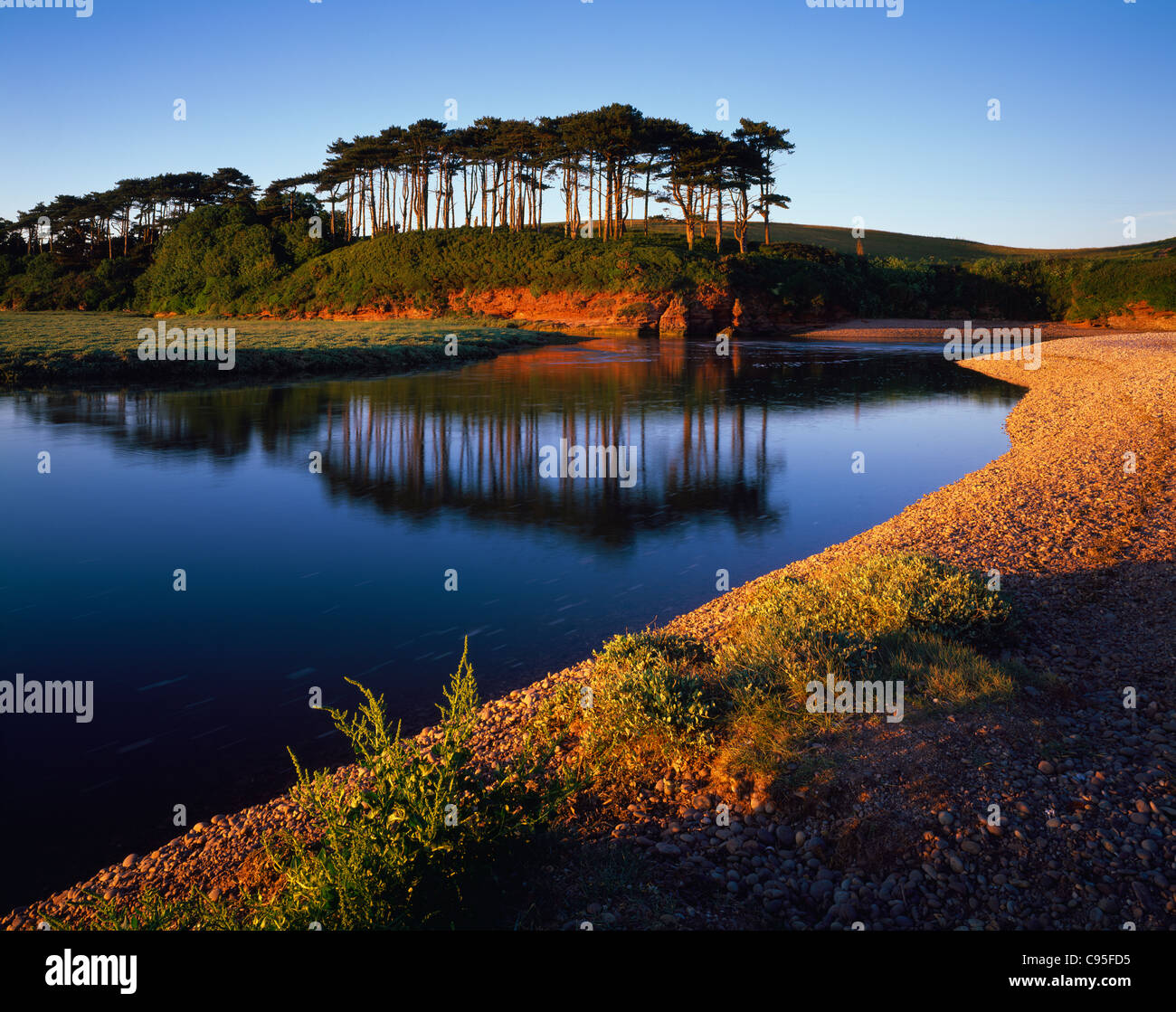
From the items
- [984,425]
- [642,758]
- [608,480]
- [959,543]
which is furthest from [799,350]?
[642,758]

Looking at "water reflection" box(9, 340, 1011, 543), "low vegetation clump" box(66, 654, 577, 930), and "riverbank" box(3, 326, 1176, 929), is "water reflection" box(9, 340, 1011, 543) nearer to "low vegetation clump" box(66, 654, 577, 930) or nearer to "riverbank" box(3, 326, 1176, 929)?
"riverbank" box(3, 326, 1176, 929)

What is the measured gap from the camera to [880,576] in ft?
23.8

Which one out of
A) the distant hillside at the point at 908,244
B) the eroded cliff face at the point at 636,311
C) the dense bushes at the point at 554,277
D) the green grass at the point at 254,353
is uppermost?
the distant hillside at the point at 908,244

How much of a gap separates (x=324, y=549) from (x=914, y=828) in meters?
9.34

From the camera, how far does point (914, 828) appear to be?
4273 millimetres

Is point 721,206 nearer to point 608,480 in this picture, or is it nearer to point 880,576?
point 608,480

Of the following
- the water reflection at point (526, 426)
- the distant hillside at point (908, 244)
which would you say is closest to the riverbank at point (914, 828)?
the water reflection at point (526, 426)

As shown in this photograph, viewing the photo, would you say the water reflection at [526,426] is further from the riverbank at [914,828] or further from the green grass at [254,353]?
→ the riverbank at [914,828]

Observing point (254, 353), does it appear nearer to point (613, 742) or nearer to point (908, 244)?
point (613, 742)

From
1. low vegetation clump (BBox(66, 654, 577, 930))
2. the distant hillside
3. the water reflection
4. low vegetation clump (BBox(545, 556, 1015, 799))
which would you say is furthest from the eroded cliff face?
low vegetation clump (BBox(66, 654, 577, 930))

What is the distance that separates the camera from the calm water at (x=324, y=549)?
6.18 metres

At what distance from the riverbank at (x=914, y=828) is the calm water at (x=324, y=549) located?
3.69ft
